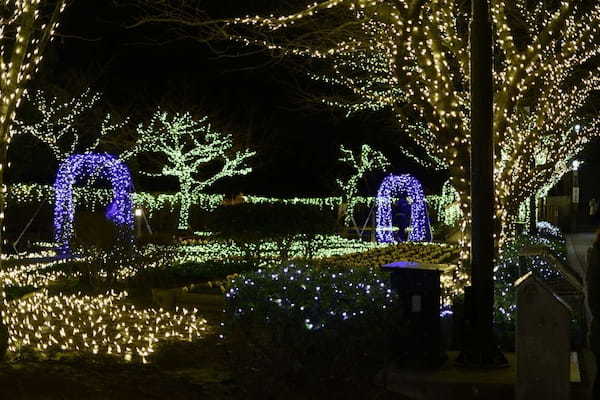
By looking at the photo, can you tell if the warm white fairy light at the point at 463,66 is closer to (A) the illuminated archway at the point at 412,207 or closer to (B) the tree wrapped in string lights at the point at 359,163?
(A) the illuminated archway at the point at 412,207

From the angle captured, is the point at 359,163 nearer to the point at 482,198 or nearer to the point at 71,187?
the point at 71,187

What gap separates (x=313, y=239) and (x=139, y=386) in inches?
376

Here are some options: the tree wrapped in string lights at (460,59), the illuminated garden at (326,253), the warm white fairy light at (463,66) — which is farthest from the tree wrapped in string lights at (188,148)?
the warm white fairy light at (463,66)

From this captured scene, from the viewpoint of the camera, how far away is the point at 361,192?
46.2m

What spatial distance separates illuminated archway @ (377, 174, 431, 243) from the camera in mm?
27875

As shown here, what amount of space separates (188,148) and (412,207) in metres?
14.8

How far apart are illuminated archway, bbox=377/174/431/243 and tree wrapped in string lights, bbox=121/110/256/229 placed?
987 cm

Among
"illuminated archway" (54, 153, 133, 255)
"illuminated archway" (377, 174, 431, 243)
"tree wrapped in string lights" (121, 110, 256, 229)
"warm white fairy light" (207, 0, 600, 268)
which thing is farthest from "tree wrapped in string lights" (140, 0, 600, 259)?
"tree wrapped in string lights" (121, 110, 256, 229)

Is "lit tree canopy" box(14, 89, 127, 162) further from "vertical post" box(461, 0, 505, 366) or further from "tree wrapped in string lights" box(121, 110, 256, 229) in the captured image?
"vertical post" box(461, 0, 505, 366)

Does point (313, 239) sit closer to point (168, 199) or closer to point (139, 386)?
point (139, 386)

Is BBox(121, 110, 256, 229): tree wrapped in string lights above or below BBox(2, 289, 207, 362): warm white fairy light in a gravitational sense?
above

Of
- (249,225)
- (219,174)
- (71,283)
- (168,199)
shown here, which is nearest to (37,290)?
(71,283)

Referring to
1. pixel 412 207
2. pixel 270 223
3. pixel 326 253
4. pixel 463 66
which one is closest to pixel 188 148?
pixel 412 207

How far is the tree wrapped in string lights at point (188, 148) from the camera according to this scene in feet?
117
